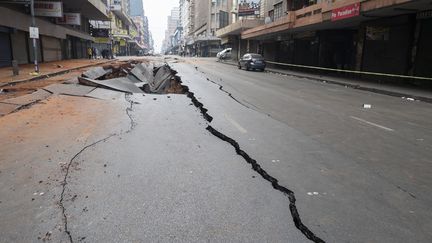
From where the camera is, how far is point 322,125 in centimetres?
884

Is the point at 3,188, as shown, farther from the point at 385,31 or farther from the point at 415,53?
the point at 385,31

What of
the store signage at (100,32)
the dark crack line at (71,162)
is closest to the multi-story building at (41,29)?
the dark crack line at (71,162)

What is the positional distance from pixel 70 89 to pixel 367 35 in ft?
63.4

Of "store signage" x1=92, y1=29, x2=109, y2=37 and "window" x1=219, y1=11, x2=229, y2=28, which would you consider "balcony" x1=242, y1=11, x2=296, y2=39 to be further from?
"window" x1=219, y1=11, x2=229, y2=28

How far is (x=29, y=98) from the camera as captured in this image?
39.3ft

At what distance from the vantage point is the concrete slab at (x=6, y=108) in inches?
381

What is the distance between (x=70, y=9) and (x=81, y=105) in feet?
127

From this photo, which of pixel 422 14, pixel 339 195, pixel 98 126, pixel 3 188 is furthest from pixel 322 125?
pixel 422 14

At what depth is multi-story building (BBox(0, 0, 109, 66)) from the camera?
1020 inches

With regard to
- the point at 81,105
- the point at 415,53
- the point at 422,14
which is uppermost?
the point at 422,14

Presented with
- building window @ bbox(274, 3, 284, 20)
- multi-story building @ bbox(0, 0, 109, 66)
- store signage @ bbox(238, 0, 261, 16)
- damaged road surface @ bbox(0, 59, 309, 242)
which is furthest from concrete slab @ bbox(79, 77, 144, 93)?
store signage @ bbox(238, 0, 261, 16)

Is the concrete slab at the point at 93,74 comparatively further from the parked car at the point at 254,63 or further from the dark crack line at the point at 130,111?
the parked car at the point at 254,63

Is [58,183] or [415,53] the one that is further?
[415,53]

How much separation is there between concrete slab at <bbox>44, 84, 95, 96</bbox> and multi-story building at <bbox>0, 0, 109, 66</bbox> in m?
11.5
